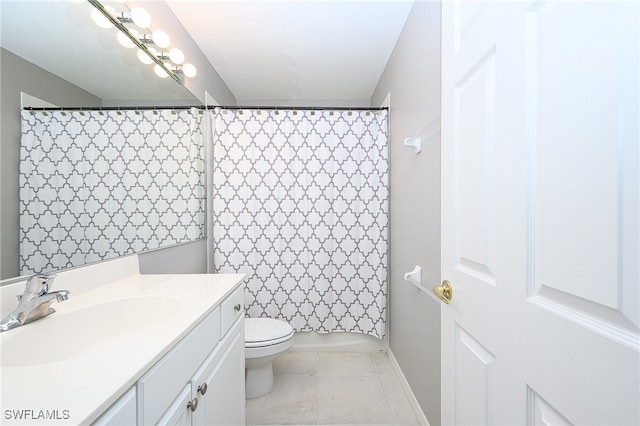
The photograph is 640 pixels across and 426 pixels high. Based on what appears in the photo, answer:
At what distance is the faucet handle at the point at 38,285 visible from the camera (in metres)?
0.77

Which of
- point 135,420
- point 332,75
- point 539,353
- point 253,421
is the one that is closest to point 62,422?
point 135,420

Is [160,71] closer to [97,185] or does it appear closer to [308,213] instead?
[97,185]

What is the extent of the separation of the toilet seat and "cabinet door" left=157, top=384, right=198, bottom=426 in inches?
34.9

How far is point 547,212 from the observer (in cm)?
49

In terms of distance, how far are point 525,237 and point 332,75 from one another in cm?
240

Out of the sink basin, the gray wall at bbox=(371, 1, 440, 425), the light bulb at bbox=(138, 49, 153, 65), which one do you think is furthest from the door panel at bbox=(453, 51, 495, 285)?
the light bulb at bbox=(138, 49, 153, 65)

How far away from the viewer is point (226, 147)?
218 centimetres

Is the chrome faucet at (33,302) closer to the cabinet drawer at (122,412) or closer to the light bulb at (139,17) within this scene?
the cabinet drawer at (122,412)

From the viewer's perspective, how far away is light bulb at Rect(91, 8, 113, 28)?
112 centimetres

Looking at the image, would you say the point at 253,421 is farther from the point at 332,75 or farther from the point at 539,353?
the point at 332,75

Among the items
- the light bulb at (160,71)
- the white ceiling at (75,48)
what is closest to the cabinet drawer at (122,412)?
the white ceiling at (75,48)

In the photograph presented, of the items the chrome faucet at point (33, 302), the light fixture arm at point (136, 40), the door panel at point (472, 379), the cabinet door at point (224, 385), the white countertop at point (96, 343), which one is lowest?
the cabinet door at point (224, 385)

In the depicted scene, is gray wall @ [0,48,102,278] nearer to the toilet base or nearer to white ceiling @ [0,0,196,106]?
white ceiling @ [0,0,196,106]

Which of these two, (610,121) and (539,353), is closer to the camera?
(610,121)
